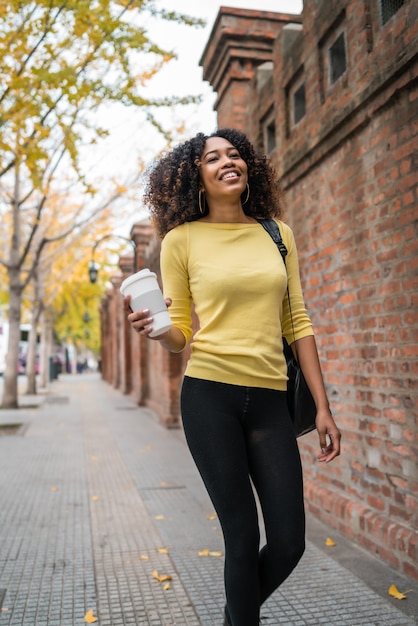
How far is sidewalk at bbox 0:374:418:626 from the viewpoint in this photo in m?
3.09

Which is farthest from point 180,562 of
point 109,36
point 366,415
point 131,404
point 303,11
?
point 131,404

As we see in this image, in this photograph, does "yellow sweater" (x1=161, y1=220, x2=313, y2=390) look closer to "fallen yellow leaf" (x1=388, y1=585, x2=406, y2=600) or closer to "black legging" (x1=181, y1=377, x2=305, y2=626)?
"black legging" (x1=181, y1=377, x2=305, y2=626)

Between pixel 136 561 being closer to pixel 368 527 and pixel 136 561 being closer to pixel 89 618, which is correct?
pixel 89 618

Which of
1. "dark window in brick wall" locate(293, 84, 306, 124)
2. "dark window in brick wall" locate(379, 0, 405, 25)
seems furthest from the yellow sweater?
"dark window in brick wall" locate(293, 84, 306, 124)

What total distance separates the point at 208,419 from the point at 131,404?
50.0 ft

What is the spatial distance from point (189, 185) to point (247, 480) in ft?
3.88

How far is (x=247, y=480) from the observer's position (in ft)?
6.90

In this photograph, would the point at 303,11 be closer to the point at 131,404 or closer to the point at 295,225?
the point at 295,225

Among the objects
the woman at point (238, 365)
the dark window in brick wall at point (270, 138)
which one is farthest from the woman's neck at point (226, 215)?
the dark window in brick wall at point (270, 138)

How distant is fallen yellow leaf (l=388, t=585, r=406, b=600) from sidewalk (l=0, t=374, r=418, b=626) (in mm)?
35

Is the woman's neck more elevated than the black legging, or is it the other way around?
the woman's neck

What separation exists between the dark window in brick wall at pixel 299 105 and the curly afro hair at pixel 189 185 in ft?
9.99

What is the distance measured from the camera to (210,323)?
220cm

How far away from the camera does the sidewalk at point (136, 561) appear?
3.09 m
